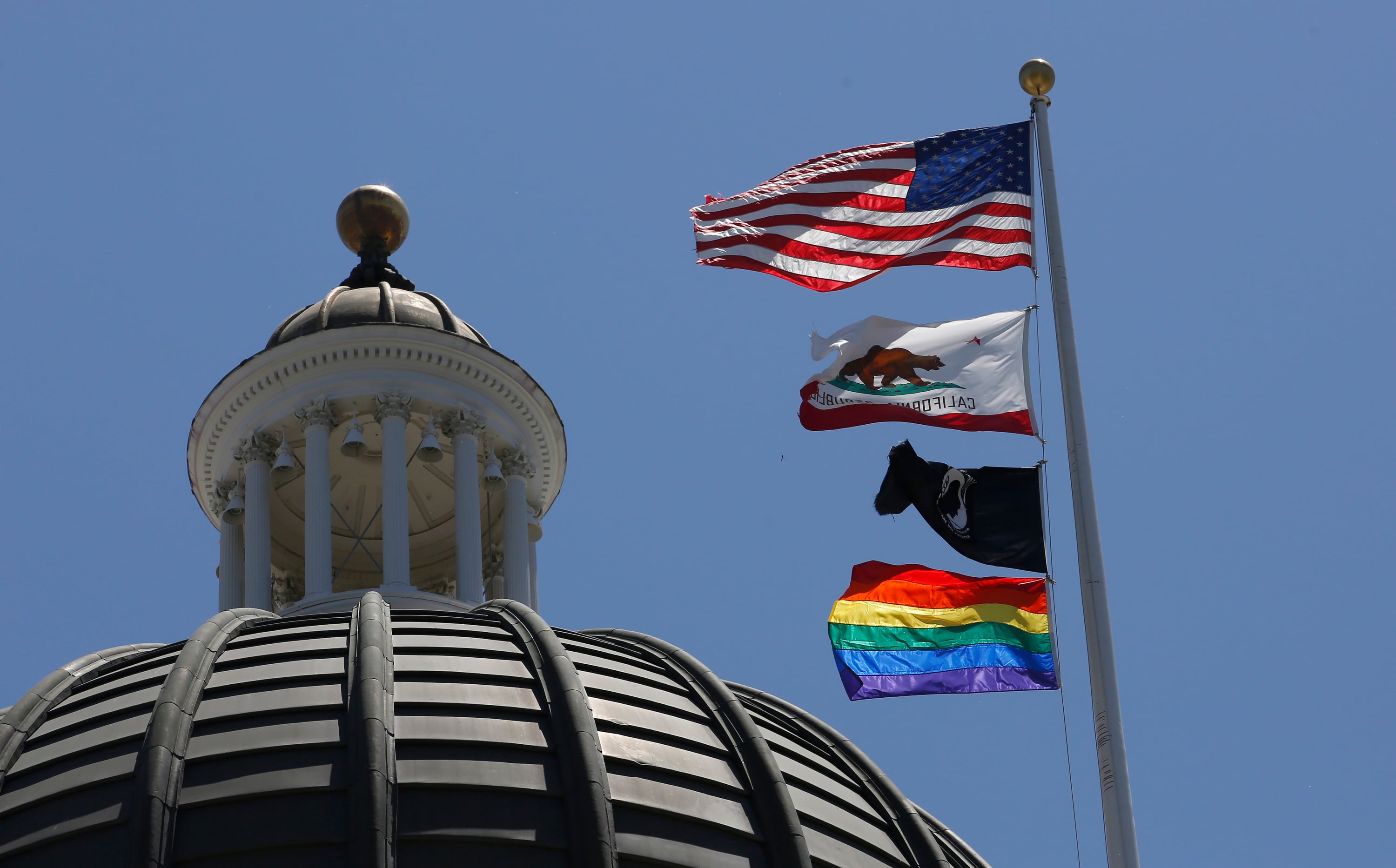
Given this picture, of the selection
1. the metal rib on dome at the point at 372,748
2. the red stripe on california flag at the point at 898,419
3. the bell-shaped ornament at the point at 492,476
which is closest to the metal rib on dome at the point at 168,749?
the metal rib on dome at the point at 372,748

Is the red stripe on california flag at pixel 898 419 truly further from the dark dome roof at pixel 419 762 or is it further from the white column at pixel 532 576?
the white column at pixel 532 576

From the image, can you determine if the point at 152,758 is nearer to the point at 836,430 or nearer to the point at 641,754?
the point at 641,754

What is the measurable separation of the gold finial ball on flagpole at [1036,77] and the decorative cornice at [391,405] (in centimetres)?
1573

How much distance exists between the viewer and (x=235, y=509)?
135ft

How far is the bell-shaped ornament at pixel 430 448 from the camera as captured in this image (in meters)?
40.4

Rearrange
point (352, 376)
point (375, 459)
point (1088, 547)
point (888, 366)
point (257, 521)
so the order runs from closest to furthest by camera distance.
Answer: point (1088, 547) < point (888, 366) < point (257, 521) < point (352, 376) < point (375, 459)

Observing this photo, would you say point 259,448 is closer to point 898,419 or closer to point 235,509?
point 235,509

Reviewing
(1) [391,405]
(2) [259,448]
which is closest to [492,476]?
(1) [391,405]

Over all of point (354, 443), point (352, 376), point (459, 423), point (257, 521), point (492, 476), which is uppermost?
point (352, 376)

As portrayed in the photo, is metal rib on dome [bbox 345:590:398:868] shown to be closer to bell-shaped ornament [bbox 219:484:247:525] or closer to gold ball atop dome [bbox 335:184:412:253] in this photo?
bell-shaped ornament [bbox 219:484:247:525]

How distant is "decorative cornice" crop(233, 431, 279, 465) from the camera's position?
41.0m

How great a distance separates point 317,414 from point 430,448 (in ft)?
6.70

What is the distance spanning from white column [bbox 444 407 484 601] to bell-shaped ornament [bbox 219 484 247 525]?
3825 millimetres

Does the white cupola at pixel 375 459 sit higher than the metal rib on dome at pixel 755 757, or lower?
higher
